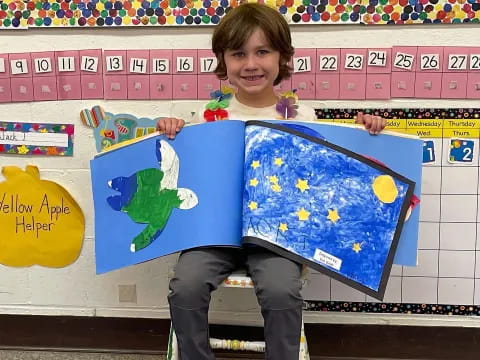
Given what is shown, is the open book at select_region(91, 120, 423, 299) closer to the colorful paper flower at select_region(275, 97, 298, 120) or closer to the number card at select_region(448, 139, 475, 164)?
the colorful paper flower at select_region(275, 97, 298, 120)

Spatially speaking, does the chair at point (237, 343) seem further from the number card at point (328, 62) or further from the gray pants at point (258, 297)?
the number card at point (328, 62)

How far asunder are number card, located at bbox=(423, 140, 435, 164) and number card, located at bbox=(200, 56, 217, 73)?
610 millimetres

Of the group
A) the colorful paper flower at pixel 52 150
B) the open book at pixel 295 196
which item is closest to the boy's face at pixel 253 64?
the open book at pixel 295 196

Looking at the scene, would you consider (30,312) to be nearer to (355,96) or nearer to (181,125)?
(181,125)

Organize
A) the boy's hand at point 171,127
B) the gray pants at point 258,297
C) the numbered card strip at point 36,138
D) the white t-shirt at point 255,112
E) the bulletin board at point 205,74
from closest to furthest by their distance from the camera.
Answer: the gray pants at point 258,297
the boy's hand at point 171,127
the white t-shirt at point 255,112
the bulletin board at point 205,74
the numbered card strip at point 36,138

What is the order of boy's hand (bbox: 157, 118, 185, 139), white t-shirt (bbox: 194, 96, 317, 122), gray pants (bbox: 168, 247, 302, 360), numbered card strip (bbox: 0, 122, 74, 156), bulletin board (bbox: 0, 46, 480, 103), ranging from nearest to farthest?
gray pants (bbox: 168, 247, 302, 360) → boy's hand (bbox: 157, 118, 185, 139) → white t-shirt (bbox: 194, 96, 317, 122) → bulletin board (bbox: 0, 46, 480, 103) → numbered card strip (bbox: 0, 122, 74, 156)

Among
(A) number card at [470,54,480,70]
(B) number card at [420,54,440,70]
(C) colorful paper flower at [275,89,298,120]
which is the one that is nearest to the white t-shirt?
(C) colorful paper flower at [275,89,298,120]

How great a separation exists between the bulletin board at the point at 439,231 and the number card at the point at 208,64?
31cm

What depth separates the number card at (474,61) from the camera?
52.9 inches

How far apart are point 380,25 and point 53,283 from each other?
1.20m

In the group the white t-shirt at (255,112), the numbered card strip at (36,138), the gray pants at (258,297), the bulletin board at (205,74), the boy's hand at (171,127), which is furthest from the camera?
the numbered card strip at (36,138)

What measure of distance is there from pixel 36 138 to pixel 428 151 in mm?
1107

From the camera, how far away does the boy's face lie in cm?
117

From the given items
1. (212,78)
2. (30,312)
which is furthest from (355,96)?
(30,312)
